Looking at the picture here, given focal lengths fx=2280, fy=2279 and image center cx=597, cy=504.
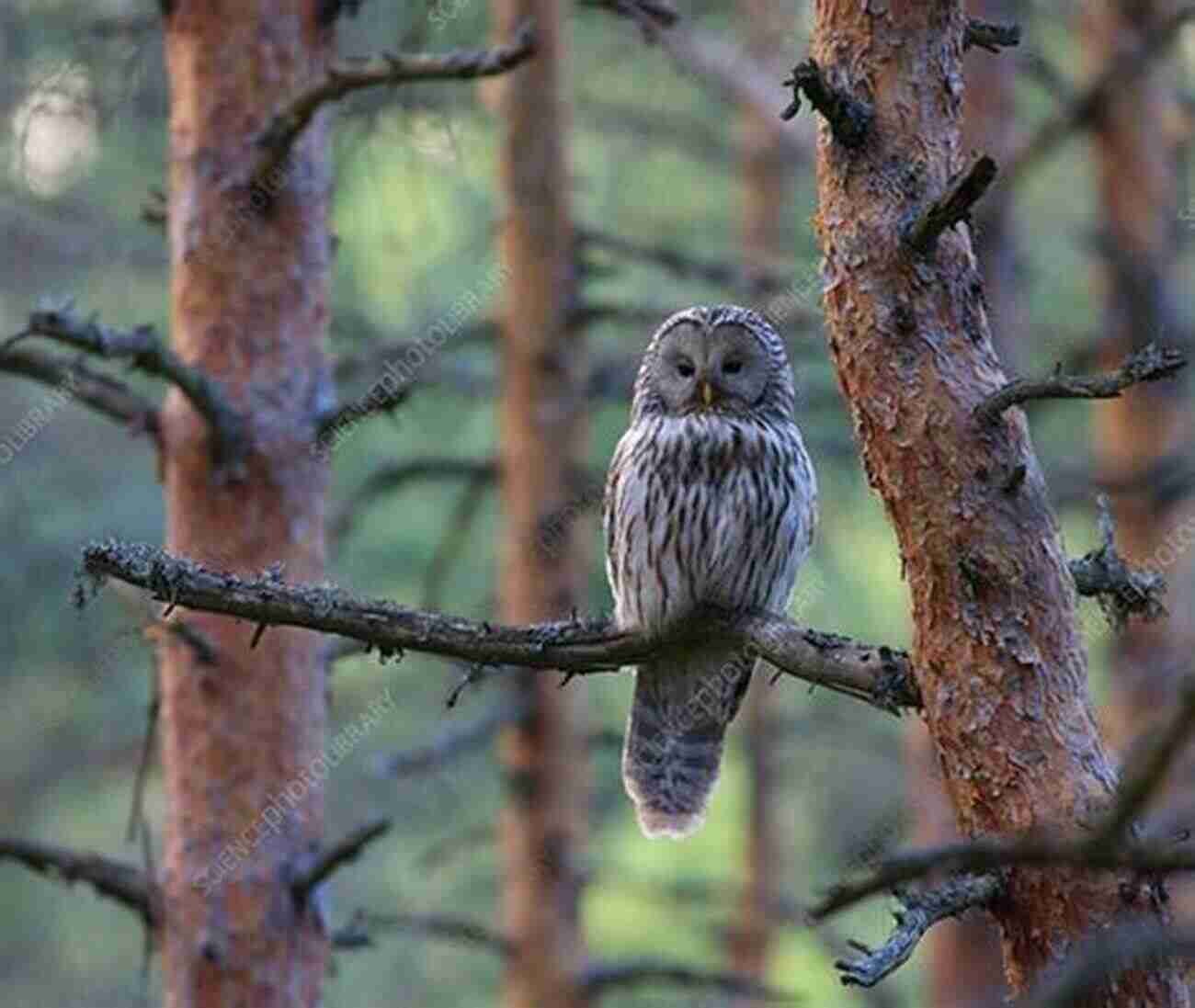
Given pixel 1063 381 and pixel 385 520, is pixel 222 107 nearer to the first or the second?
pixel 1063 381

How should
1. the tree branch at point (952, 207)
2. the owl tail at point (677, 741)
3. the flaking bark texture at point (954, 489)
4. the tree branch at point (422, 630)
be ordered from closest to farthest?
the tree branch at point (952, 207) < the flaking bark texture at point (954, 489) < the tree branch at point (422, 630) < the owl tail at point (677, 741)

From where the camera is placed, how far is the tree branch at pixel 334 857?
17.5 ft

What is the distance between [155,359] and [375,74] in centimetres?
87

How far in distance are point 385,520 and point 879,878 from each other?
559 inches

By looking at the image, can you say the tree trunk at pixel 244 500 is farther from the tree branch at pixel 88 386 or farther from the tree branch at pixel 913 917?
the tree branch at pixel 913 917

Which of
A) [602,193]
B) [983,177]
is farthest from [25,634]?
[983,177]

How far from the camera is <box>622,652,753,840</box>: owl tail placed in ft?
18.9

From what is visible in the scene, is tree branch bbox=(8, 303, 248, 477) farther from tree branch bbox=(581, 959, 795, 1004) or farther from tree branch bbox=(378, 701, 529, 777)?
tree branch bbox=(581, 959, 795, 1004)

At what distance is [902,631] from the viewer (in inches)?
665

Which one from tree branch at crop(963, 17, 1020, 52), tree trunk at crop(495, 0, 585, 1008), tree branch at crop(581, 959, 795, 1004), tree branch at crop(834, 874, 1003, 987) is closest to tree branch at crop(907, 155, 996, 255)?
tree branch at crop(963, 17, 1020, 52)

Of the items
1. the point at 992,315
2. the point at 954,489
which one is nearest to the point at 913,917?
the point at 954,489

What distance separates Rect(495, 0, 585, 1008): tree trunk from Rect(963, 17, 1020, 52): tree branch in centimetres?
489

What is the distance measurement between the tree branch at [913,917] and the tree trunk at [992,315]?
19.5 ft

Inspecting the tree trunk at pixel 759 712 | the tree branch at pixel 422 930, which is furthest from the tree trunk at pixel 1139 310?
the tree branch at pixel 422 930
